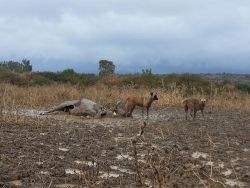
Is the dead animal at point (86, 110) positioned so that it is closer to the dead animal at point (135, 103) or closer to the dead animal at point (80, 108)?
the dead animal at point (80, 108)

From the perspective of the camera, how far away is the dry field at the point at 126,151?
7164 mm

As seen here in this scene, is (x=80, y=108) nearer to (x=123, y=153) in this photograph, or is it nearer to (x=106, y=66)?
(x=123, y=153)

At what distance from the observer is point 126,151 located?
1022 cm

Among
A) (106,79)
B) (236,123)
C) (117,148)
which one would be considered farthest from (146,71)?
(117,148)

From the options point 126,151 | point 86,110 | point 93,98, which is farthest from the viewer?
point 93,98

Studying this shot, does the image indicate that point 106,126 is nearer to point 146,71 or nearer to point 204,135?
point 204,135

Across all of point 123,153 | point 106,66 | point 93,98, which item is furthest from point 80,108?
point 106,66

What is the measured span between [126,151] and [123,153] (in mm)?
218

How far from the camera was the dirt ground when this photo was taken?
23.3ft

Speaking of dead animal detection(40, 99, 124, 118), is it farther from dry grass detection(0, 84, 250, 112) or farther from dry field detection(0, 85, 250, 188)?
dry grass detection(0, 84, 250, 112)

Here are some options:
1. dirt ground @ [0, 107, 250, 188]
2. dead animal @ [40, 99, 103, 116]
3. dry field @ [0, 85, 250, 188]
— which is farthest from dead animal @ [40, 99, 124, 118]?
dirt ground @ [0, 107, 250, 188]

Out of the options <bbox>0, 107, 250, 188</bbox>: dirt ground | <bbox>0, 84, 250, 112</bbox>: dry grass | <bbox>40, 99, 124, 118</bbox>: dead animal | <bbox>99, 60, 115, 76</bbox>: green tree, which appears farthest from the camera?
<bbox>99, 60, 115, 76</bbox>: green tree

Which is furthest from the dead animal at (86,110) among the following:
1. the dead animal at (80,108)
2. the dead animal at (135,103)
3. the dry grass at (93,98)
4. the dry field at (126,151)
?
the dry grass at (93,98)

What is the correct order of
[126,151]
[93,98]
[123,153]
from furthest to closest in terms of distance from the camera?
[93,98], [126,151], [123,153]
